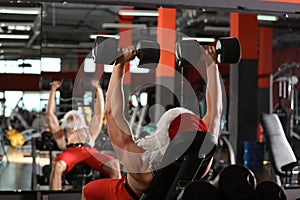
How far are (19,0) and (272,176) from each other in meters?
4.35

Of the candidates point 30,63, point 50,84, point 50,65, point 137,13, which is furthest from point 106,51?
point 137,13

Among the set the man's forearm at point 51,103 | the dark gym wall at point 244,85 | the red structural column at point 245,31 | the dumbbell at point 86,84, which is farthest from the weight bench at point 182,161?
→ the red structural column at point 245,31

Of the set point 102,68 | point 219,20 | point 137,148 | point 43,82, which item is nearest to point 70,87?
point 43,82

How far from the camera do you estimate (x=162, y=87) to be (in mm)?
7695

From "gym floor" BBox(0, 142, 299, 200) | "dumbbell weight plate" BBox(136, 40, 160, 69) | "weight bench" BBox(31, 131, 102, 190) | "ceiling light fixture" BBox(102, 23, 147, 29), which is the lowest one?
"gym floor" BBox(0, 142, 299, 200)

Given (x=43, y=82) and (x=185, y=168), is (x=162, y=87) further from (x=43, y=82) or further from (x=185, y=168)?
(x=185, y=168)

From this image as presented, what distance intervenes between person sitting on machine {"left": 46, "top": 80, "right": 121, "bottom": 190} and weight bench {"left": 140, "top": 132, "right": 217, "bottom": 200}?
3040mm

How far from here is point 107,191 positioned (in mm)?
2520

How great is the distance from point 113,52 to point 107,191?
643 millimetres

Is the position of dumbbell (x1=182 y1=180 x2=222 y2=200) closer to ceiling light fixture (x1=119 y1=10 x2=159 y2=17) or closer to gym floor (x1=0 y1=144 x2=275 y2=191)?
gym floor (x1=0 y1=144 x2=275 y2=191)

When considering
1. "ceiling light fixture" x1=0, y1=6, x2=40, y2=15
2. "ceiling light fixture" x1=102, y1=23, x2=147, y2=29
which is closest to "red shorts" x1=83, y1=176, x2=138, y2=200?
"ceiling light fixture" x1=0, y1=6, x2=40, y2=15

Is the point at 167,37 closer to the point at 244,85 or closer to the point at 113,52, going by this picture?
the point at 244,85

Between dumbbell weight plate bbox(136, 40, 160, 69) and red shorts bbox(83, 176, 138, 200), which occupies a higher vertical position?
dumbbell weight plate bbox(136, 40, 160, 69)

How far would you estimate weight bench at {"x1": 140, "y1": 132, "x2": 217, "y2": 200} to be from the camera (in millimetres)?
1818
